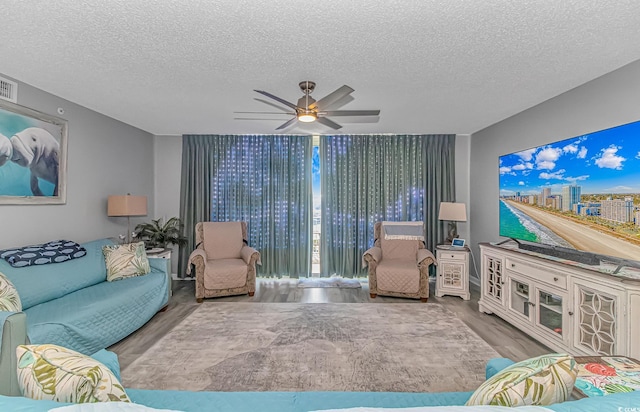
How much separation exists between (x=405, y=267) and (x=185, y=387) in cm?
294

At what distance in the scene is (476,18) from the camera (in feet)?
5.98

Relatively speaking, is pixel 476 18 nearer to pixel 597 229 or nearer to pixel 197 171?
pixel 597 229

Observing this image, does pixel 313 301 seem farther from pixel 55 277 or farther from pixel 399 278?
pixel 55 277

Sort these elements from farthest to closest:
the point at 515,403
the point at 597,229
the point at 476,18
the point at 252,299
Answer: the point at 252,299 < the point at 597,229 < the point at 476,18 < the point at 515,403

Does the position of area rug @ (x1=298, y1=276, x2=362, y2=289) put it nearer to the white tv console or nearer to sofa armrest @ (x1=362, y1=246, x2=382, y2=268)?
sofa armrest @ (x1=362, y1=246, x2=382, y2=268)

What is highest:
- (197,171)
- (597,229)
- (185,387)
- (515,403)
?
(197,171)

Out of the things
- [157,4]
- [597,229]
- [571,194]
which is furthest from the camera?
[571,194]

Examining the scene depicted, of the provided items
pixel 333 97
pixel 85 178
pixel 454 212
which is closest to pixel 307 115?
pixel 333 97

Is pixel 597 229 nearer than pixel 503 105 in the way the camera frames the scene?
Yes

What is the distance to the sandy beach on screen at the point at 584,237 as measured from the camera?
239cm

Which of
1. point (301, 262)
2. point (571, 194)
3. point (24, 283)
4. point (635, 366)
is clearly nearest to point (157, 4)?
point (24, 283)

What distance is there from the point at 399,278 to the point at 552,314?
65.8 inches

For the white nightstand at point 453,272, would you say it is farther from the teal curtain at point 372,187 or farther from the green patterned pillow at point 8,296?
the green patterned pillow at point 8,296

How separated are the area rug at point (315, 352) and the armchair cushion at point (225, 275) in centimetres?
42
